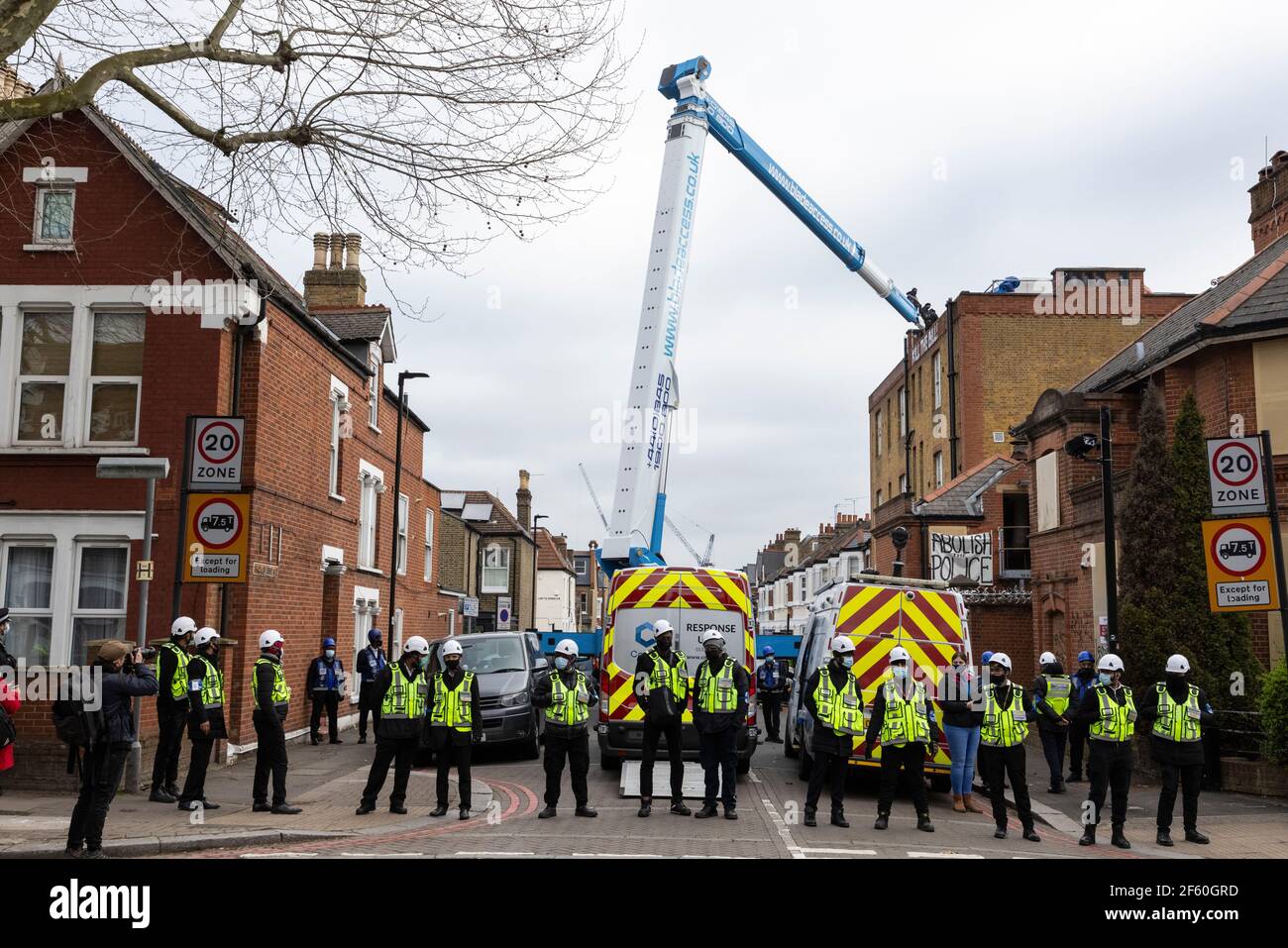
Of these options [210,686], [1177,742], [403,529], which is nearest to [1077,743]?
[1177,742]

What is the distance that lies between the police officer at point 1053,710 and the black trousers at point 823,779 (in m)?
3.67

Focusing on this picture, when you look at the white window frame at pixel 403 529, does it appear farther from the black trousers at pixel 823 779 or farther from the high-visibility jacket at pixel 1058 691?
the black trousers at pixel 823 779

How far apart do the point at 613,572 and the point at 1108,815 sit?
6907mm

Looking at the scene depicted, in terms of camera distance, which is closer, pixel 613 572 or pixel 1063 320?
pixel 613 572

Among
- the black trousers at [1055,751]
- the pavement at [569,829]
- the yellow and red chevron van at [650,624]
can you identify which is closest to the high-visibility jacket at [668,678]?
the pavement at [569,829]

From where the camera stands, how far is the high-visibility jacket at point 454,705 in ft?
38.1

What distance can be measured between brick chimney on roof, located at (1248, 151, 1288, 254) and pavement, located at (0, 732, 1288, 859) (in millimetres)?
14449

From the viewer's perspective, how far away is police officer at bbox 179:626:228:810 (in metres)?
11.0

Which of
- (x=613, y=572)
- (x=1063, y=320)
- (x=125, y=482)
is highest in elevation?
(x=1063, y=320)
